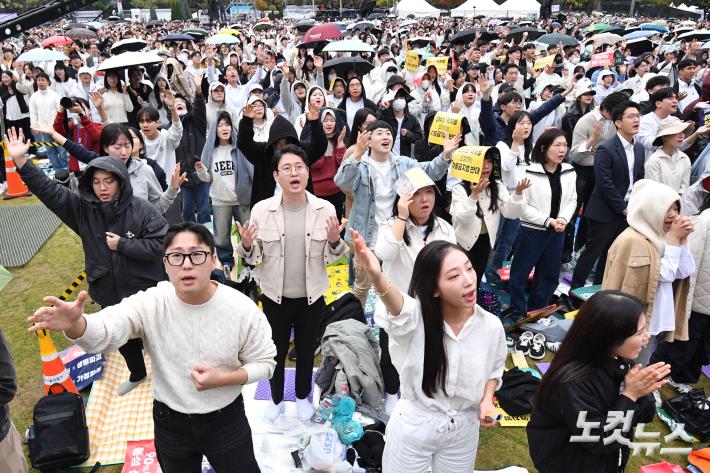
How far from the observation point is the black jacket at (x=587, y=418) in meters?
2.36

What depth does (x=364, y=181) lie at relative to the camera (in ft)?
15.4

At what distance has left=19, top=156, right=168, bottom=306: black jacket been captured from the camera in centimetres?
372

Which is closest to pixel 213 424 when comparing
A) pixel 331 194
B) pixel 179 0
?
pixel 331 194

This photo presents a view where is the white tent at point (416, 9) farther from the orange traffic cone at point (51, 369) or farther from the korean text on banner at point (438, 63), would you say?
the orange traffic cone at point (51, 369)

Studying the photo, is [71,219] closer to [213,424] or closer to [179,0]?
[213,424]

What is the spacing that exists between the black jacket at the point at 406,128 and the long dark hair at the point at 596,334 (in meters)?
4.91

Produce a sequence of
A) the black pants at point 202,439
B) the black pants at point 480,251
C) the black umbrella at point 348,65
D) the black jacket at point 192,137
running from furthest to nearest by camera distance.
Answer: the black umbrella at point 348,65, the black jacket at point 192,137, the black pants at point 480,251, the black pants at point 202,439

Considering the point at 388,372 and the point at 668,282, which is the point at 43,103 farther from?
the point at 668,282

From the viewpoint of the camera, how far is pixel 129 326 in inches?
96.1

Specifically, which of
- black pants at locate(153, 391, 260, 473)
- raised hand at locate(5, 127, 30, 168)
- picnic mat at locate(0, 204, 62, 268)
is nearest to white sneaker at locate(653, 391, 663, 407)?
black pants at locate(153, 391, 260, 473)

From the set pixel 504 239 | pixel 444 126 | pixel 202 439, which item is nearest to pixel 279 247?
pixel 202 439

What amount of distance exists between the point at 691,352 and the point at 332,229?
10.5 feet

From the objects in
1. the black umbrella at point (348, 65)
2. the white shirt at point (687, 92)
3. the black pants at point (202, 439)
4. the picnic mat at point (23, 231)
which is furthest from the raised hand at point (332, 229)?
the white shirt at point (687, 92)

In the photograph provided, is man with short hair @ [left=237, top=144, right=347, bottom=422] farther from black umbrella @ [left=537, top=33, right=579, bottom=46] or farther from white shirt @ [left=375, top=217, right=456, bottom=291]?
black umbrella @ [left=537, top=33, right=579, bottom=46]
